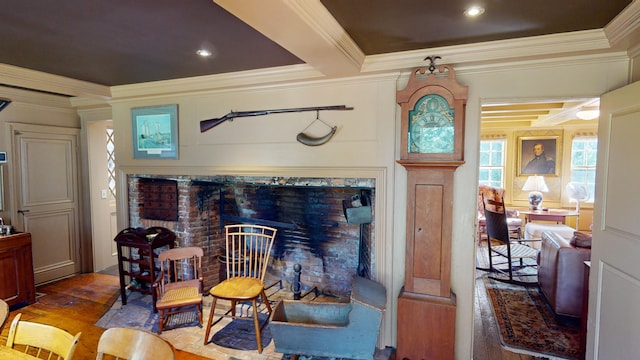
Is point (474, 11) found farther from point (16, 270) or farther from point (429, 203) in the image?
point (16, 270)

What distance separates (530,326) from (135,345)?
3153 millimetres

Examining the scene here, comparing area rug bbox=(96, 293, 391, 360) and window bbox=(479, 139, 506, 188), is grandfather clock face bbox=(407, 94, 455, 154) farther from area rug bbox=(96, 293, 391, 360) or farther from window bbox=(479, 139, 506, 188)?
window bbox=(479, 139, 506, 188)

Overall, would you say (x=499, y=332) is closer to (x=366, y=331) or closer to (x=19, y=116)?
(x=366, y=331)

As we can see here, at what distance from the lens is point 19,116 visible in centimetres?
366

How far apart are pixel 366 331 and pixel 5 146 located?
4.24 m

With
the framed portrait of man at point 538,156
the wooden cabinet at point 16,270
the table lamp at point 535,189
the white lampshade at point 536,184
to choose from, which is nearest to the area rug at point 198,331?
the wooden cabinet at point 16,270

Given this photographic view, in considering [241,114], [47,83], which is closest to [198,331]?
[241,114]

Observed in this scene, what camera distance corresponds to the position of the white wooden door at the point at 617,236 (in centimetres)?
176

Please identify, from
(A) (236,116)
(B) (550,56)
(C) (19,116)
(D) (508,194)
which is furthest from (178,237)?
(D) (508,194)

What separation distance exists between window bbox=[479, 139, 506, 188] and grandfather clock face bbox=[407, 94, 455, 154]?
5038 mm

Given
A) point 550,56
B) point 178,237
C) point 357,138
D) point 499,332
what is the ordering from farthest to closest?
point 178,237
point 499,332
point 357,138
point 550,56

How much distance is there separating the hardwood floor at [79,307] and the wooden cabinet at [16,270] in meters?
0.12

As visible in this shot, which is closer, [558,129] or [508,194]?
[558,129]

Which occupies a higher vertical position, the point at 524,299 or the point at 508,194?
the point at 508,194
